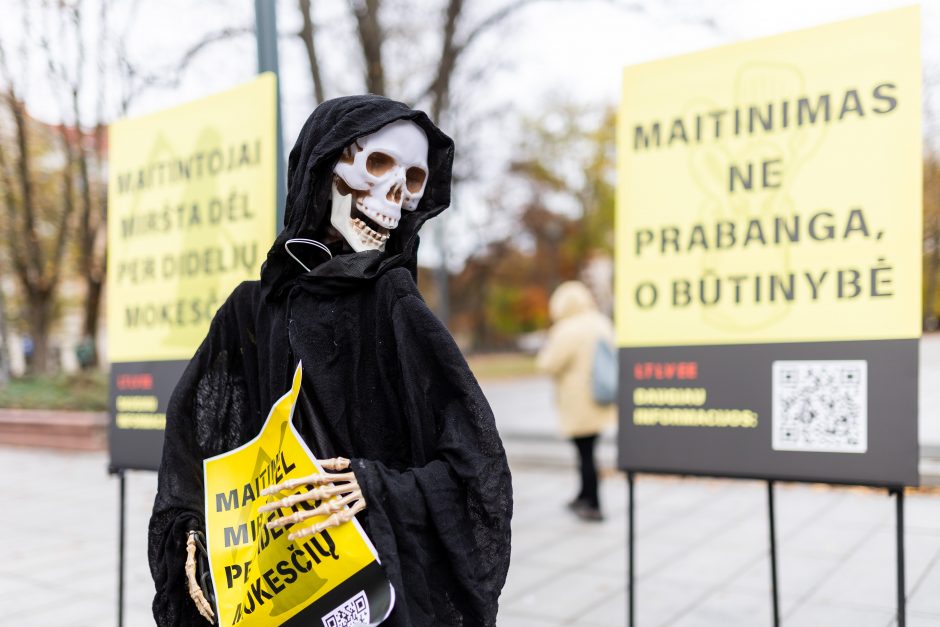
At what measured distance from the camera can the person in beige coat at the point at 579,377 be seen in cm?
638

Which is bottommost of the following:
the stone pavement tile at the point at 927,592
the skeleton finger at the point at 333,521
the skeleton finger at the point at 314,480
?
the stone pavement tile at the point at 927,592

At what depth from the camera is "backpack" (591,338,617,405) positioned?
641 centimetres

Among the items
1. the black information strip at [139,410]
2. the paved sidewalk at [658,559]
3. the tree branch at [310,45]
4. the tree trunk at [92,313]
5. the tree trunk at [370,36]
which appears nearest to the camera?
the black information strip at [139,410]

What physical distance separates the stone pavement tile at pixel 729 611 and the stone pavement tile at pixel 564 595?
0.50 meters

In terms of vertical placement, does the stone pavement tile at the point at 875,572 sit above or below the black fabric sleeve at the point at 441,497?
below

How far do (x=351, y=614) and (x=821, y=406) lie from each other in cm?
191

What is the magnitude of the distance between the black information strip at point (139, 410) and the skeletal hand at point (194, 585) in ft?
5.89

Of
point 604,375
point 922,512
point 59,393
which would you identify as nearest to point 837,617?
point 922,512

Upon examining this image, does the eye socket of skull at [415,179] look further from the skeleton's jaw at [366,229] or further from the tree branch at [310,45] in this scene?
the tree branch at [310,45]

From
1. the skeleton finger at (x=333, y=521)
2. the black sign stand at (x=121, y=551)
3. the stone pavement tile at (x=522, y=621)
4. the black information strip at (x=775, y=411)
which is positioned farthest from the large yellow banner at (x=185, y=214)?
the stone pavement tile at (x=522, y=621)

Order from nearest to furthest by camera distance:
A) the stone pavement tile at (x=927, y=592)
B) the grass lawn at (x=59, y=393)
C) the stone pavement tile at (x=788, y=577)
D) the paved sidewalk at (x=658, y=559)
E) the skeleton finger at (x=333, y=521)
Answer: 1. the skeleton finger at (x=333, y=521)
2. the stone pavement tile at (x=927, y=592)
3. the paved sidewalk at (x=658, y=559)
4. the stone pavement tile at (x=788, y=577)
5. the grass lawn at (x=59, y=393)

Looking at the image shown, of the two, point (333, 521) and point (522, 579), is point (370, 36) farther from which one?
point (333, 521)

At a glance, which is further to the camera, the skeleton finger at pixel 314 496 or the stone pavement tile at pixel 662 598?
the stone pavement tile at pixel 662 598

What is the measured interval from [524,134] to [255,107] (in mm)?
30231
